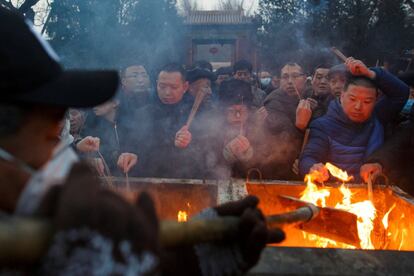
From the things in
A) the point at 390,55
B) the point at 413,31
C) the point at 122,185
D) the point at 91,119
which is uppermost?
the point at 413,31

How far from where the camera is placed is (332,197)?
3969 mm

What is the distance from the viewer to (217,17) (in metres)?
28.0

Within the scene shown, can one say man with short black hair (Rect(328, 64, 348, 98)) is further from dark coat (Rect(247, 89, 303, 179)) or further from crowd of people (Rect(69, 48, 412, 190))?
dark coat (Rect(247, 89, 303, 179))

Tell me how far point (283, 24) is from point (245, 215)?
10976mm

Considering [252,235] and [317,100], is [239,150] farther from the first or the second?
[252,235]

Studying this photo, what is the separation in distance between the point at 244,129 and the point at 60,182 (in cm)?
374

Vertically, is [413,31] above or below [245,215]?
above

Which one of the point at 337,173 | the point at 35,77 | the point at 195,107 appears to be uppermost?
the point at 35,77

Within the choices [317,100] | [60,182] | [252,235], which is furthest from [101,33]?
[60,182]

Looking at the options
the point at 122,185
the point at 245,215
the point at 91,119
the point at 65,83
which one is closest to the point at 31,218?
the point at 65,83

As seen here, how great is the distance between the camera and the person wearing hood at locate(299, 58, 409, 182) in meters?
4.24

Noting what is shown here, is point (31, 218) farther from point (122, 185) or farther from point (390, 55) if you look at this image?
point (390, 55)

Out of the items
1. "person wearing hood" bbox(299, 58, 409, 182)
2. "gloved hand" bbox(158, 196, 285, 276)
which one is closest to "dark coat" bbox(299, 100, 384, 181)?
"person wearing hood" bbox(299, 58, 409, 182)

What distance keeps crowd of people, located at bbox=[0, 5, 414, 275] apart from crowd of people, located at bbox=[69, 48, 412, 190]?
0.04 ft
